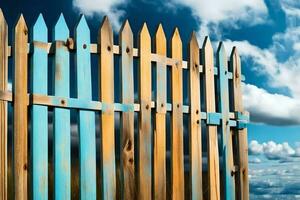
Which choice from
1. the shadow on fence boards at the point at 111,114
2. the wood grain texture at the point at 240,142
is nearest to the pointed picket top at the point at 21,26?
the shadow on fence boards at the point at 111,114

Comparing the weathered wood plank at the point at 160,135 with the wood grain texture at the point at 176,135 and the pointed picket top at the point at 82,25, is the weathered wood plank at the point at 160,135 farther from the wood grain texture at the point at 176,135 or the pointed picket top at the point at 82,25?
the pointed picket top at the point at 82,25

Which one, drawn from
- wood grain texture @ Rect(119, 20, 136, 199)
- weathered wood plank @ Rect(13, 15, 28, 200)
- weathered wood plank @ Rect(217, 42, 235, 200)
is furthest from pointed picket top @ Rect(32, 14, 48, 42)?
weathered wood plank @ Rect(217, 42, 235, 200)

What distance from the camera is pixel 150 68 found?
582 cm

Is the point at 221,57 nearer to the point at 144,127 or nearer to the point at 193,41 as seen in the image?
the point at 193,41

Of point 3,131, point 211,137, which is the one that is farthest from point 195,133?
point 3,131

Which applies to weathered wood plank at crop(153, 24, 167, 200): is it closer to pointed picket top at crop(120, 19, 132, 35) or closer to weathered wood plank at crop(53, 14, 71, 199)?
pointed picket top at crop(120, 19, 132, 35)

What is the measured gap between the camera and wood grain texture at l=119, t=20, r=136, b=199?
553 centimetres

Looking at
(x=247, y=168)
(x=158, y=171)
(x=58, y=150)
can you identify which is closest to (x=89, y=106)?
(x=58, y=150)

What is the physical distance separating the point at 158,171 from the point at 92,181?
743 mm

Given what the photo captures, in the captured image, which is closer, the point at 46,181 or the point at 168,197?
the point at 46,181

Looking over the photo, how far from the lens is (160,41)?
6000 millimetres

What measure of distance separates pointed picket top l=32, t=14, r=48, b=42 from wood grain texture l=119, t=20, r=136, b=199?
0.74m

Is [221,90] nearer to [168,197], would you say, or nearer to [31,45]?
[168,197]

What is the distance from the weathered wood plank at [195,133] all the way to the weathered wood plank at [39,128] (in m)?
1.66
